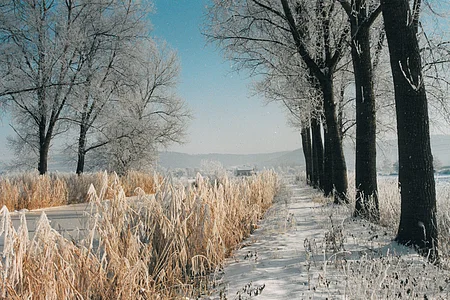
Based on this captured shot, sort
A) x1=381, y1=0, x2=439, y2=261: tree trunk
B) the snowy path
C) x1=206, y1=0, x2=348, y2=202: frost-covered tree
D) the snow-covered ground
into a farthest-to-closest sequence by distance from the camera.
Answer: x1=206, y1=0, x2=348, y2=202: frost-covered tree → x1=381, y1=0, x2=439, y2=261: tree trunk → the snowy path → the snow-covered ground

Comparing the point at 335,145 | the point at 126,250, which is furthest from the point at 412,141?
the point at 335,145

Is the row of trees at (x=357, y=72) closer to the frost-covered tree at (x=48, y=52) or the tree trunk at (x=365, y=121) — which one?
the tree trunk at (x=365, y=121)

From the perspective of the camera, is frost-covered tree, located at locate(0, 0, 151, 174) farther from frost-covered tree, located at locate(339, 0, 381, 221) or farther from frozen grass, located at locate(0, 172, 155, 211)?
frost-covered tree, located at locate(339, 0, 381, 221)

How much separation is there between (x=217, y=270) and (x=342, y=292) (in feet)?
4.42

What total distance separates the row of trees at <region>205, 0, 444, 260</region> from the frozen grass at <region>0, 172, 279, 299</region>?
2.53 metres

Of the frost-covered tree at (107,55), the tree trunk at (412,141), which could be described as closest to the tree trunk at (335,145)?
the tree trunk at (412,141)

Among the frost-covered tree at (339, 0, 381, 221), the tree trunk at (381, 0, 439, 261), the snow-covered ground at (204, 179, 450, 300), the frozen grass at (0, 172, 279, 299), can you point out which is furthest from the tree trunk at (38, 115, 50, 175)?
the tree trunk at (381, 0, 439, 261)

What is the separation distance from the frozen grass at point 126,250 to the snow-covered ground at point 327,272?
32cm

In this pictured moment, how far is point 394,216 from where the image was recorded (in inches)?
226

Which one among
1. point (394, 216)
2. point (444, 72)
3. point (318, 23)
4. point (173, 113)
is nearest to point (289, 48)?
point (318, 23)

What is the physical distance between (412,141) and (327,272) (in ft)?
7.14

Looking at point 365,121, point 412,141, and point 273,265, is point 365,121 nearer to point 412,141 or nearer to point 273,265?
point 412,141

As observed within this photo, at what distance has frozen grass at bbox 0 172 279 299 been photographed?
207cm

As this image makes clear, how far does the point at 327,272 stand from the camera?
10.7ft
